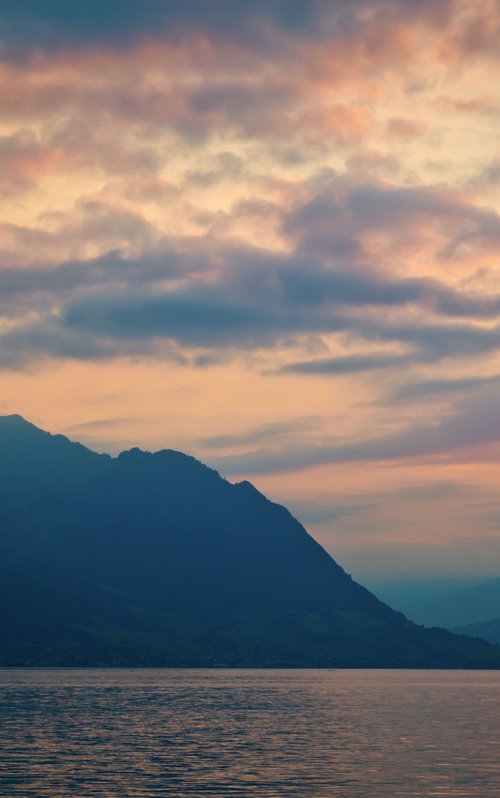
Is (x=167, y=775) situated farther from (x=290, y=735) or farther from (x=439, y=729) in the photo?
(x=439, y=729)

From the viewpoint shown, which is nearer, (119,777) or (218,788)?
(218,788)

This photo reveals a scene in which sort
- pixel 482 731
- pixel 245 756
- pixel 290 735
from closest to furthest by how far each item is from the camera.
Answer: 1. pixel 245 756
2. pixel 290 735
3. pixel 482 731

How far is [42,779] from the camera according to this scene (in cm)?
10262

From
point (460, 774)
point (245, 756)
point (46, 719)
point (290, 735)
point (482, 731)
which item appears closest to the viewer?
point (460, 774)

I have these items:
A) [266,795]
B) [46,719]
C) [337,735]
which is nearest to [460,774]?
[266,795]

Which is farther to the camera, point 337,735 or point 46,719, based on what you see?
point 46,719

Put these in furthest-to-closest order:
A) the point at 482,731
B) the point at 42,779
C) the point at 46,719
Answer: the point at 46,719
the point at 482,731
the point at 42,779

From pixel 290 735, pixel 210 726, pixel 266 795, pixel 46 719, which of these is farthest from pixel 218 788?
pixel 46 719

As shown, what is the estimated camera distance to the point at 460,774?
363 ft

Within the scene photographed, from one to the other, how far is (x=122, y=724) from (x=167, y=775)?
7532 centimetres

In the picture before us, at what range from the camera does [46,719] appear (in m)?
188

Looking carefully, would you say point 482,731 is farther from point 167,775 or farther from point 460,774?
point 167,775

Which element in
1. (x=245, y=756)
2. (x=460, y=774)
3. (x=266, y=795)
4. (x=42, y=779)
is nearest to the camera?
(x=266, y=795)

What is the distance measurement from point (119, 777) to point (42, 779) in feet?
24.1
